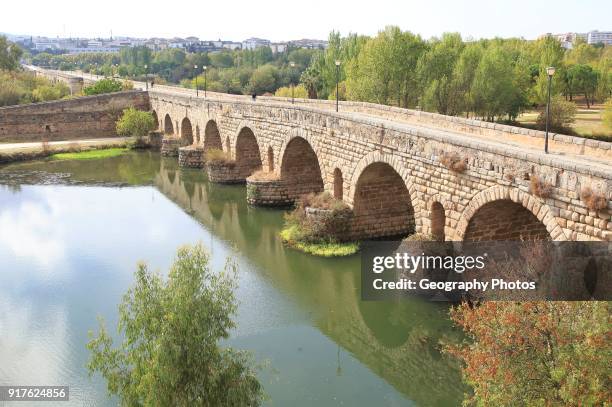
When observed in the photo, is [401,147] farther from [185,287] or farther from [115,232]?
[115,232]

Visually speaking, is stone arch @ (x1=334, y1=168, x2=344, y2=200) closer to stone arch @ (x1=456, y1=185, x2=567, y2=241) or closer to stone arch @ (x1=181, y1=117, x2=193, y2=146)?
stone arch @ (x1=456, y1=185, x2=567, y2=241)

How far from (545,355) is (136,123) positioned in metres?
34.1

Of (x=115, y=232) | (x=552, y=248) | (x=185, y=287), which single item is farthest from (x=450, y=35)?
(x=185, y=287)

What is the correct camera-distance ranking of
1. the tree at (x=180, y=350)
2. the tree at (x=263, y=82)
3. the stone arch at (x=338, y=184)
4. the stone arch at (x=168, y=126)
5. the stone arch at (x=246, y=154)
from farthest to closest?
1. the tree at (x=263, y=82)
2. the stone arch at (x=168, y=126)
3. the stone arch at (x=246, y=154)
4. the stone arch at (x=338, y=184)
5. the tree at (x=180, y=350)

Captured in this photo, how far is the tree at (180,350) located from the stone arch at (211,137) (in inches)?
898

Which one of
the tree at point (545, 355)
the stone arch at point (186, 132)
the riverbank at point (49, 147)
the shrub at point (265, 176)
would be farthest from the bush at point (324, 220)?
the riverbank at point (49, 147)

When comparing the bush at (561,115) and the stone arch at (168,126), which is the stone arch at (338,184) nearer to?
the bush at (561,115)

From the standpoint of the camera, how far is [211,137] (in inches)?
1204

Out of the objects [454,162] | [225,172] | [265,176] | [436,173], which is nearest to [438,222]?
[436,173]

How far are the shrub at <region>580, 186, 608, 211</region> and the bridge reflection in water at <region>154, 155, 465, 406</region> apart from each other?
3081 mm

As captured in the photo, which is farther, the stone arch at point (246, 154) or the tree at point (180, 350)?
the stone arch at point (246, 154)

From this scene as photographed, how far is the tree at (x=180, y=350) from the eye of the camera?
711 centimetres

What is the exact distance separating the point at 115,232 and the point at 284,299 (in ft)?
27.0

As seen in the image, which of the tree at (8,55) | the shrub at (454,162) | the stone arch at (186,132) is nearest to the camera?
the shrub at (454,162)
